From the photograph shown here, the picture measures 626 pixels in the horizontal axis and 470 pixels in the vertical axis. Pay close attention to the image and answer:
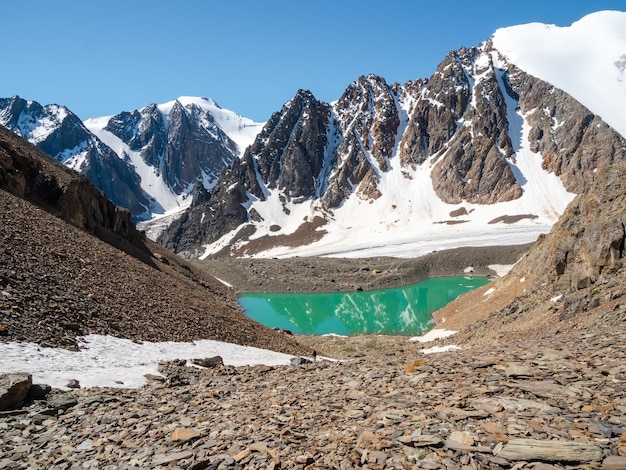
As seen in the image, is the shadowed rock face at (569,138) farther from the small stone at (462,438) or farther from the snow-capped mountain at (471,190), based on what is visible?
the small stone at (462,438)

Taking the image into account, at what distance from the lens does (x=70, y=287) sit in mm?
20125

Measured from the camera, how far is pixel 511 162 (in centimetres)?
18138

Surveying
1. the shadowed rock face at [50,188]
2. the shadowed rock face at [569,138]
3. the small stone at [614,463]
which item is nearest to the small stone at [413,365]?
the small stone at [614,463]

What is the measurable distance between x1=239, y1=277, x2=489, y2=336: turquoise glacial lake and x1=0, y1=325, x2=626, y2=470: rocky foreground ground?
41720mm

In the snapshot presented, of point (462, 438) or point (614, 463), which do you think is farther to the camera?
point (462, 438)

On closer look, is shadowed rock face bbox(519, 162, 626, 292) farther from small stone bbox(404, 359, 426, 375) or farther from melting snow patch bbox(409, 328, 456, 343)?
small stone bbox(404, 359, 426, 375)

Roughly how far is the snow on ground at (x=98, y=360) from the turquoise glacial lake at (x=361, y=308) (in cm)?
3733

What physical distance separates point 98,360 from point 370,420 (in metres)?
10.9

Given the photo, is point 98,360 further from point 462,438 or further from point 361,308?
point 361,308

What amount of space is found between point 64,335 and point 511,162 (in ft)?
635

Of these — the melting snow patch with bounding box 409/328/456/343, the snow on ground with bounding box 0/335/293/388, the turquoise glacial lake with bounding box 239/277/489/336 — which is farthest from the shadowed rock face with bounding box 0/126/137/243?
the melting snow patch with bounding box 409/328/456/343

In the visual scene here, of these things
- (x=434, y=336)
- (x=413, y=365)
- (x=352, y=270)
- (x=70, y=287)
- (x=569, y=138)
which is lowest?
(x=434, y=336)

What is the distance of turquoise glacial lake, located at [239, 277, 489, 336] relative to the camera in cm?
6022

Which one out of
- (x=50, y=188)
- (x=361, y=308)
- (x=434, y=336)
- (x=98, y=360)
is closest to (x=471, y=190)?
(x=361, y=308)
